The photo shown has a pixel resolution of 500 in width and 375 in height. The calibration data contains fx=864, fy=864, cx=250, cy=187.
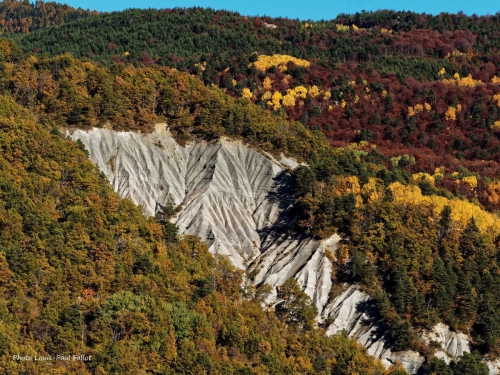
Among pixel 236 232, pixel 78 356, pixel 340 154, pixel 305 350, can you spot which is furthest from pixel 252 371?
pixel 340 154

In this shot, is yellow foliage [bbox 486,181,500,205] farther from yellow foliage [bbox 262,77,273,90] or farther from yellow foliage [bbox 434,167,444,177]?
yellow foliage [bbox 262,77,273,90]

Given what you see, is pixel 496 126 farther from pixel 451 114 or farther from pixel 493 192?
pixel 493 192

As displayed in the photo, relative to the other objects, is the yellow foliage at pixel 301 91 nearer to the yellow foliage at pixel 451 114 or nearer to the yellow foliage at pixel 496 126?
the yellow foliage at pixel 451 114

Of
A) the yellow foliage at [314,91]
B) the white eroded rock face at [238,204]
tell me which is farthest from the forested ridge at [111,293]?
the yellow foliage at [314,91]

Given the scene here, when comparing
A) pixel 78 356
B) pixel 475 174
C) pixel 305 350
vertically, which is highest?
pixel 475 174

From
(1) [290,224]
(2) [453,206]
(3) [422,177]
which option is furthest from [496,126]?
(1) [290,224]

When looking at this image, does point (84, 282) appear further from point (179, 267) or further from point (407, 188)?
point (407, 188)

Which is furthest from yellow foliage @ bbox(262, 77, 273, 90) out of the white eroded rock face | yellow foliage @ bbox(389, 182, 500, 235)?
yellow foliage @ bbox(389, 182, 500, 235)
